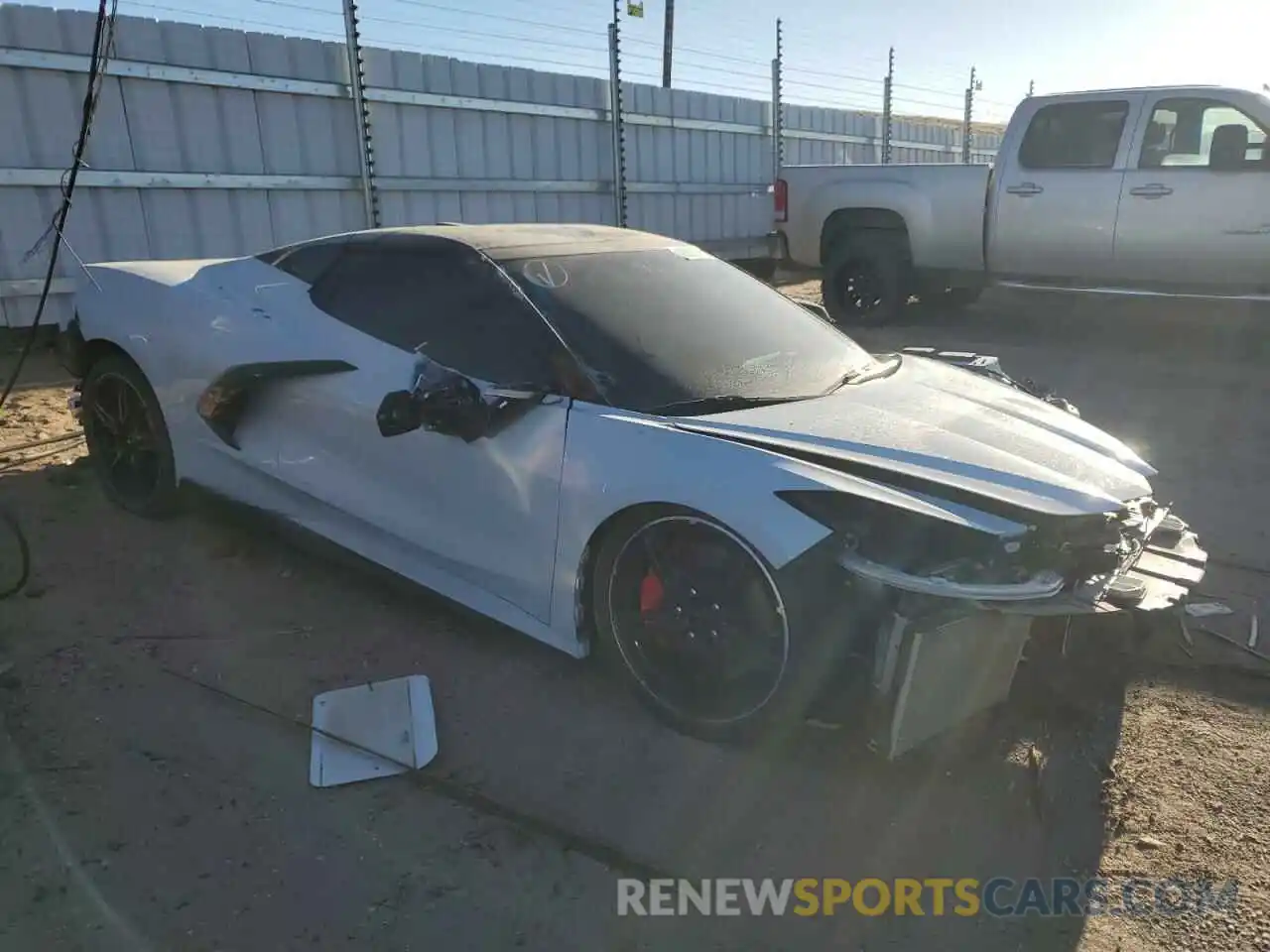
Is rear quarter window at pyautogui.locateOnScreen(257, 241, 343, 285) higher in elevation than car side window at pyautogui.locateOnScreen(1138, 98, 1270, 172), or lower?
lower

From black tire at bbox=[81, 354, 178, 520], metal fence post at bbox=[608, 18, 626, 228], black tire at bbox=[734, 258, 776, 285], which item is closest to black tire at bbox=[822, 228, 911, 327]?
metal fence post at bbox=[608, 18, 626, 228]

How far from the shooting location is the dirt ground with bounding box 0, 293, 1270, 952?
2.17m

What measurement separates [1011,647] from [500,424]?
162cm

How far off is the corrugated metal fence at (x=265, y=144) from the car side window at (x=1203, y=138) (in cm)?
615

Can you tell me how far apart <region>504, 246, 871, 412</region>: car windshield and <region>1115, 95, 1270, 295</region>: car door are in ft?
18.1

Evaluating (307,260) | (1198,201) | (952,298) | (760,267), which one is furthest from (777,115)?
(307,260)

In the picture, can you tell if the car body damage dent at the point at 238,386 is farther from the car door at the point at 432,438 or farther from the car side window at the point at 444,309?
the car side window at the point at 444,309

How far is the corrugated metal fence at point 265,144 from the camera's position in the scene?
23.9 ft

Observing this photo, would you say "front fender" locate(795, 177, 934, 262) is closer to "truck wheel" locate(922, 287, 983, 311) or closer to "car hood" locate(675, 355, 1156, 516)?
"truck wheel" locate(922, 287, 983, 311)

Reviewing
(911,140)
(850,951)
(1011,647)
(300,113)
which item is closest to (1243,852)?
(1011,647)

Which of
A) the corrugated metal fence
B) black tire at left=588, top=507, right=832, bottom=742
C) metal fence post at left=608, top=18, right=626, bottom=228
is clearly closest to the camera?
black tire at left=588, top=507, right=832, bottom=742

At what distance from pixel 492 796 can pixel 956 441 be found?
1.67 m

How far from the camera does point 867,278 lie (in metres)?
9.84

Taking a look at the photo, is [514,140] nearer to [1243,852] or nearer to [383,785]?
[383,785]
